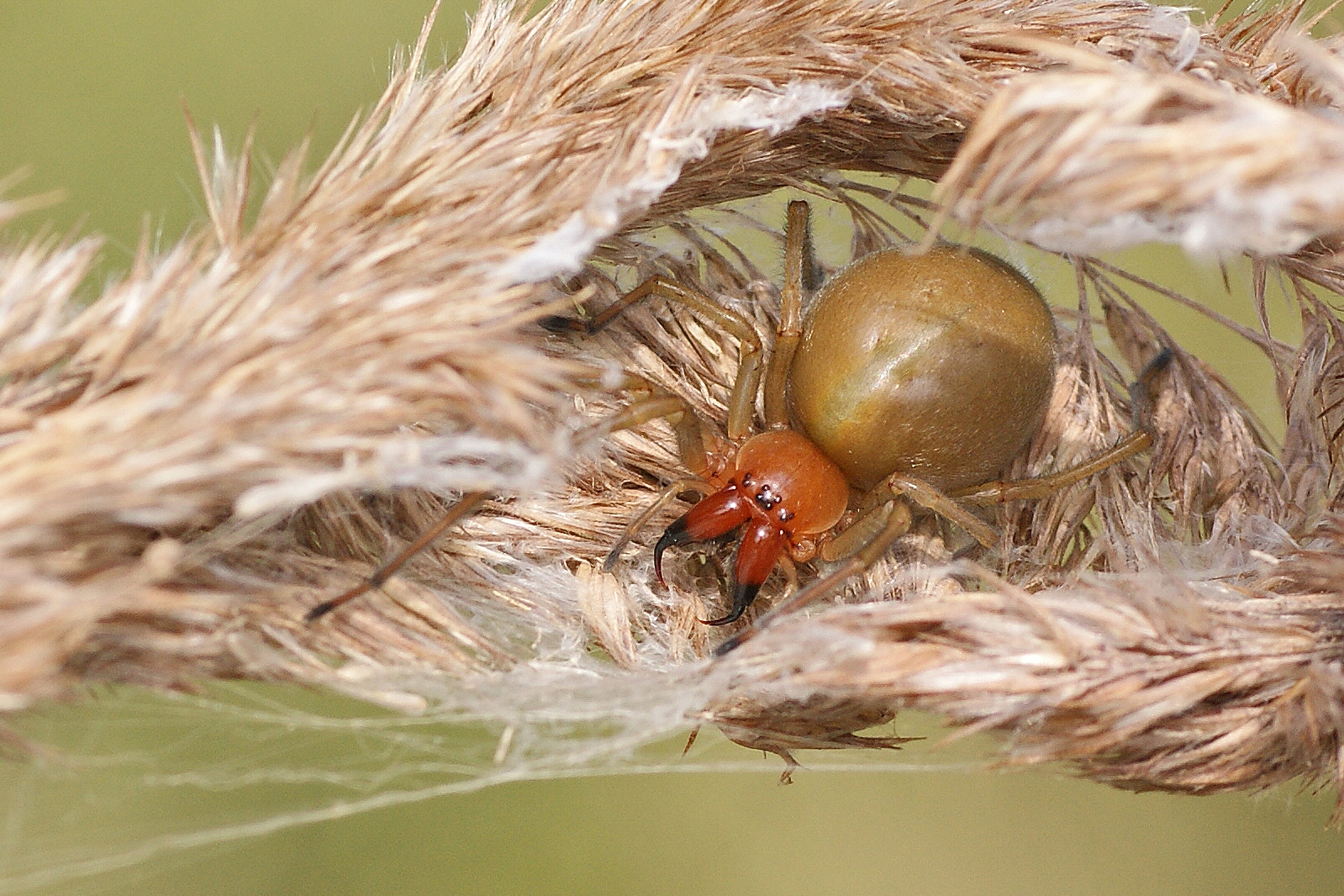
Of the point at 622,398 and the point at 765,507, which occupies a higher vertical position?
the point at 622,398

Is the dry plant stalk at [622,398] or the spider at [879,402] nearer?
the dry plant stalk at [622,398]

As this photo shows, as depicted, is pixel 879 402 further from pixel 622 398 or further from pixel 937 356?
pixel 622 398

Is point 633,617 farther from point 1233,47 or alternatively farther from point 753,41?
point 1233,47

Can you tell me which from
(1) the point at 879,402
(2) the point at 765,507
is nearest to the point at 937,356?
(1) the point at 879,402

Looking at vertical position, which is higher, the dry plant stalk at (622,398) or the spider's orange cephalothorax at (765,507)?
the dry plant stalk at (622,398)

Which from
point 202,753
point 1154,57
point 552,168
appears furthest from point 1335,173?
point 202,753
